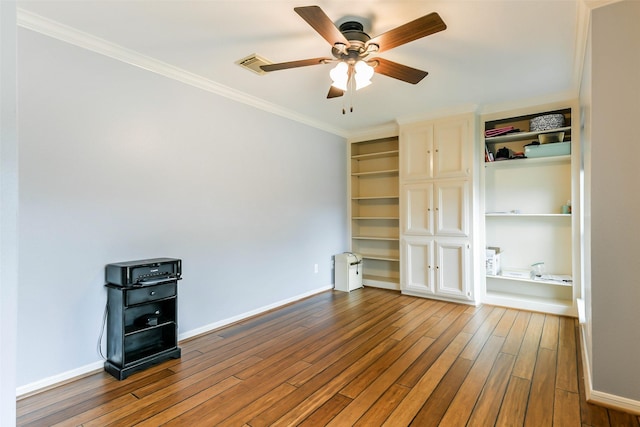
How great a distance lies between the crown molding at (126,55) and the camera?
7.00 feet

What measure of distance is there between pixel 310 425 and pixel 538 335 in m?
2.47

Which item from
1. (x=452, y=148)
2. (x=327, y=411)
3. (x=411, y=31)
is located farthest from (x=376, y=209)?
(x=327, y=411)

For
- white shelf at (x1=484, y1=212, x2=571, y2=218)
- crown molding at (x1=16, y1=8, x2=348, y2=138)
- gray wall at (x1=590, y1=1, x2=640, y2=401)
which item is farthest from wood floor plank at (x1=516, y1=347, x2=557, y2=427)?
crown molding at (x1=16, y1=8, x2=348, y2=138)

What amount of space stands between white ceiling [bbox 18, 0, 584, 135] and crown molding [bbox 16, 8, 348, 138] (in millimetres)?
25

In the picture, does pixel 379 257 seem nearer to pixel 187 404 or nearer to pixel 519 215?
pixel 519 215

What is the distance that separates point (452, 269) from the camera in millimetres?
4105

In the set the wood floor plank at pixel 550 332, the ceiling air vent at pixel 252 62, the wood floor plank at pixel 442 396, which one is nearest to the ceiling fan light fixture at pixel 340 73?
the ceiling air vent at pixel 252 62

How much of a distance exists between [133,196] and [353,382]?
2.25m

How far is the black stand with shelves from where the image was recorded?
7.64 feet

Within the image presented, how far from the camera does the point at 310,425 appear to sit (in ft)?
5.89

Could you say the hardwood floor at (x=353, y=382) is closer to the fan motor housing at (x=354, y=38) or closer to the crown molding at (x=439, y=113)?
the fan motor housing at (x=354, y=38)

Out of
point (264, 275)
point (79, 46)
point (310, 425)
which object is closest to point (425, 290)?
point (264, 275)

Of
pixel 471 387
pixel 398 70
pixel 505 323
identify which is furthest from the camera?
pixel 505 323

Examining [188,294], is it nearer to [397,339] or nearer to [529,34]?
[397,339]
